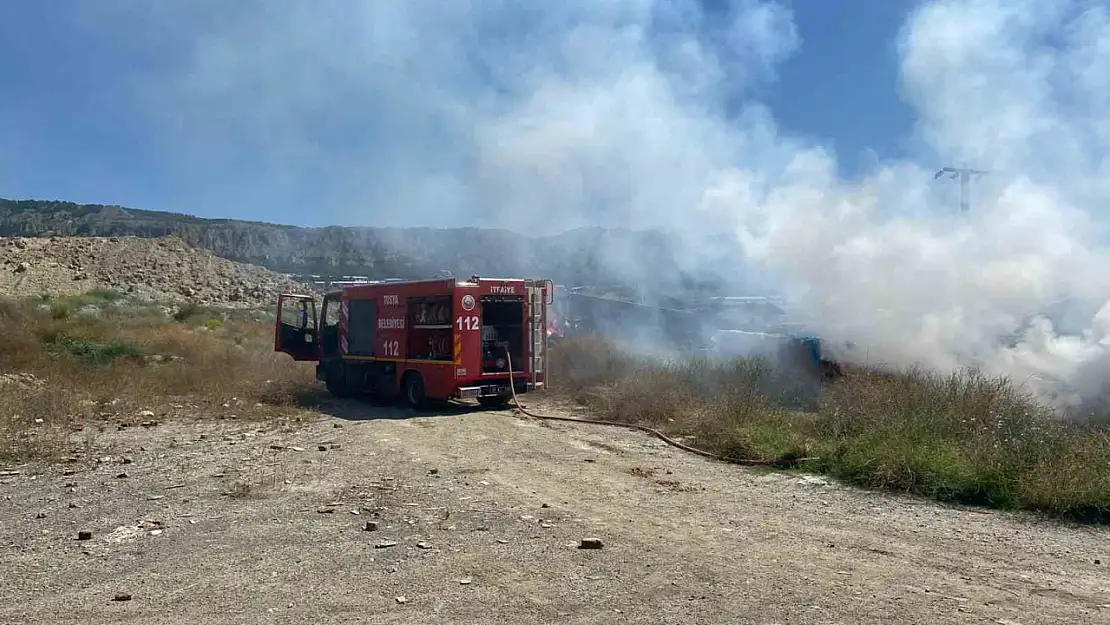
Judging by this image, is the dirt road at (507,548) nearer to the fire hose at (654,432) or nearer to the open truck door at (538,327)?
the fire hose at (654,432)

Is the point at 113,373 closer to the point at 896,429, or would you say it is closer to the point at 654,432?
the point at 654,432

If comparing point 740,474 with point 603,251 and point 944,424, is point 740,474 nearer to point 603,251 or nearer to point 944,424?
point 944,424

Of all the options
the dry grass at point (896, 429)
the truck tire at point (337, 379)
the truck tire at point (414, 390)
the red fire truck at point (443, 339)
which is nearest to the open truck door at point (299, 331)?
the truck tire at point (337, 379)

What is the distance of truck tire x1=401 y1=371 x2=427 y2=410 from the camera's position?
49.8 ft

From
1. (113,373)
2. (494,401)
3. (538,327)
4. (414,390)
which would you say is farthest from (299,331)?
(538,327)

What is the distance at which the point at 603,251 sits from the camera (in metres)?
24.2

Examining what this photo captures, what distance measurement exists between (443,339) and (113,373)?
772cm

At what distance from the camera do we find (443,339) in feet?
48.4

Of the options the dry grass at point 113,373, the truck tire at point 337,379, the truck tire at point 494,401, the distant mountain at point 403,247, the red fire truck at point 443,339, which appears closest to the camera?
the dry grass at point 113,373

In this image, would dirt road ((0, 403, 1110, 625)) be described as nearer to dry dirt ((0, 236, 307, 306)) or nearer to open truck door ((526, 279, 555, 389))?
open truck door ((526, 279, 555, 389))

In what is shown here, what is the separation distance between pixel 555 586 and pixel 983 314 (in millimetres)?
11203

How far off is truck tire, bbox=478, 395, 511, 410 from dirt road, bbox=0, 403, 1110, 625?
5.35m

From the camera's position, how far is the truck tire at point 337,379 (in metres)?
17.0

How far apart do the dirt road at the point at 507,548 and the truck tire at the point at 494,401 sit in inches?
211
